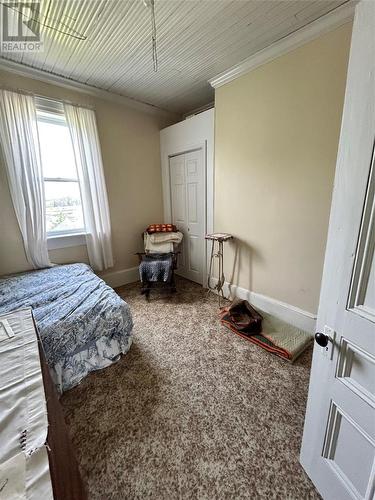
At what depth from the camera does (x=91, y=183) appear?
2814 millimetres

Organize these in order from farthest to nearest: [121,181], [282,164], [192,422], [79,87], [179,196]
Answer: [179,196]
[121,181]
[79,87]
[282,164]
[192,422]

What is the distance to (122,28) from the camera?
1.76m

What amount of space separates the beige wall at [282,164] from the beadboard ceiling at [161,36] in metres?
0.28

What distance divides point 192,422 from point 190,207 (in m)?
2.63

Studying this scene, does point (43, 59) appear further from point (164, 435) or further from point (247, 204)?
point (164, 435)

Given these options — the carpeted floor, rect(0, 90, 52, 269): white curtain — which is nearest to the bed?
the carpeted floor

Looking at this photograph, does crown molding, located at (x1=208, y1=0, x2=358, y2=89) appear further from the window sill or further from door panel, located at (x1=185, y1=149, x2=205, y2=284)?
the window sill

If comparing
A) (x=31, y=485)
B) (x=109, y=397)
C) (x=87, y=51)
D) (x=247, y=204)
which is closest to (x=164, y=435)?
(x=109, y=397)

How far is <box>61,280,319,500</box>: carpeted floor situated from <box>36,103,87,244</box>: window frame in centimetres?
171

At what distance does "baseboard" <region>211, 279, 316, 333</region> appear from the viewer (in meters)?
2.17

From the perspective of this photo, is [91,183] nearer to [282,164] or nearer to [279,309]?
[282,164]

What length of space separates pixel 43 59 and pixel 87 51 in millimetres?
529

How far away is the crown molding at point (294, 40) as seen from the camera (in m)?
1.60

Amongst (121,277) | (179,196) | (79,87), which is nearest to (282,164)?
(179,196)
